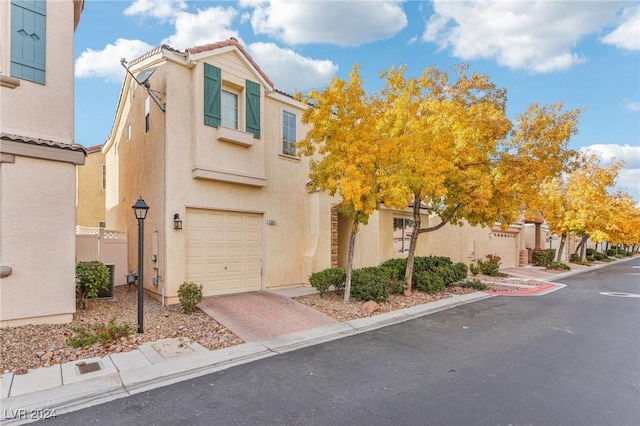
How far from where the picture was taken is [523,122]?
12.2 meters

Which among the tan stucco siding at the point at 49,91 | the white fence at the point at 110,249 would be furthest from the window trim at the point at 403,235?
the tan stucco siding at the point at 49,91

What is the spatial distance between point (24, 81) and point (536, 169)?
43.8ft

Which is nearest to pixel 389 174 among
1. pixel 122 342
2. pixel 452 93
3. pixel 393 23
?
pixel 452 93

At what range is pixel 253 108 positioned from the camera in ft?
34.5

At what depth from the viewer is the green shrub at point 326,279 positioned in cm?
1009

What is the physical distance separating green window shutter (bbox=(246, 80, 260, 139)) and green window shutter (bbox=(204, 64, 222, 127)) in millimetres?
932

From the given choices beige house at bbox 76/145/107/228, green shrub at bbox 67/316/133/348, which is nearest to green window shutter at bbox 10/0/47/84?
green shrub at bbox 67/316/133/348

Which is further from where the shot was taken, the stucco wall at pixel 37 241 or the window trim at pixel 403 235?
the window trim at pixel 403 235

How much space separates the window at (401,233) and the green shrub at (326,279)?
5.59m

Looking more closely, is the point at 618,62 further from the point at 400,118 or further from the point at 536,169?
the point at 400,118

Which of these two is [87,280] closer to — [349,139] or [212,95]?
[212,95]

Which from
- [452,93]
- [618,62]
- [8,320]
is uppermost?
[618,62]

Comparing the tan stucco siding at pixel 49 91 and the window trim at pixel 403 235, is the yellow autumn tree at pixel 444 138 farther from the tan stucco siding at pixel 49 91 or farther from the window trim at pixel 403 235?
the tan stucco siding at pixel 49 91

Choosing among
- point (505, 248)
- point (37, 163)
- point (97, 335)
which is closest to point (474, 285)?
point (505, 248)
